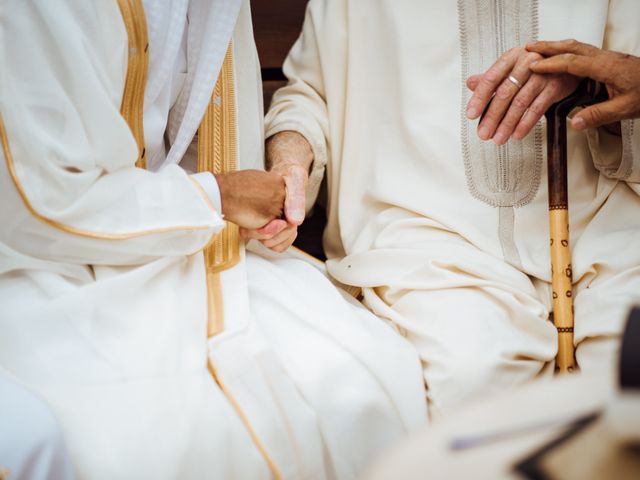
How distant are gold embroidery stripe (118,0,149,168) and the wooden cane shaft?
885 millimetres

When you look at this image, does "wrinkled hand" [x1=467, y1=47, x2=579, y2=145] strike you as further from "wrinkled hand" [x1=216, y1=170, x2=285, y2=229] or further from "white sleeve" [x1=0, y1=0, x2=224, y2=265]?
"white sleeve" [x1=0, y1=0, x2=224, y2=265]

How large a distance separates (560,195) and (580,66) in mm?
263

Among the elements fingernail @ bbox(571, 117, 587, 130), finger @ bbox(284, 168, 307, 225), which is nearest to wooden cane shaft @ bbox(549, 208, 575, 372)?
fingernail @ bbox(571, 117, 587, 130)

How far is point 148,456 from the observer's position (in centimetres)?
95

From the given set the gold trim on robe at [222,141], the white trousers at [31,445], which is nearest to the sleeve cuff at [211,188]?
the gold trim on robe at [222,141]

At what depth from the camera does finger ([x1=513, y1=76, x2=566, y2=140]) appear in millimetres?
1306

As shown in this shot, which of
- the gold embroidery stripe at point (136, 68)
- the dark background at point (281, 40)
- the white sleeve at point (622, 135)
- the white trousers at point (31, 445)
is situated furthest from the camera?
the dark background at point (281, 40)

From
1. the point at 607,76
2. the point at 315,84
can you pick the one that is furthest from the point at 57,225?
the point at 607,76

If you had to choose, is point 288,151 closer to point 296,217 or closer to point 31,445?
point 296,217

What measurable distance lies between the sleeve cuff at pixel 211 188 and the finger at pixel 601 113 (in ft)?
2.36

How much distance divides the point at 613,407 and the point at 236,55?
1254 mm

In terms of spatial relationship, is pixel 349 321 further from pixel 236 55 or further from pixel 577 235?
pixel 236 55

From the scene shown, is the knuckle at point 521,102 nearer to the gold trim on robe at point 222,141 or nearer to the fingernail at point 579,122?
the fingernail at point 579,122

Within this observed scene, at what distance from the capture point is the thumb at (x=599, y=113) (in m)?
1.25
